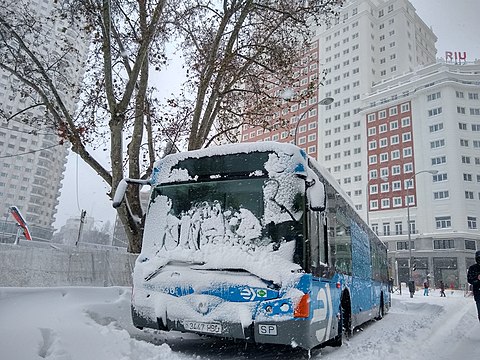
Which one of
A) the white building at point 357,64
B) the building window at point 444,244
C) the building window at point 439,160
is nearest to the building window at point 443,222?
the building window at point 444,244

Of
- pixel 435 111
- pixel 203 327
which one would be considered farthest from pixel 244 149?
pixel 435 111

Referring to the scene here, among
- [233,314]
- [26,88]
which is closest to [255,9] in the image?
[26,88]

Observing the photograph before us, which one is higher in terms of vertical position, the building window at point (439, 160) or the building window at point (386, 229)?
the building window at point (439, 160)

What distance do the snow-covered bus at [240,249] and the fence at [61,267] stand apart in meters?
4.35

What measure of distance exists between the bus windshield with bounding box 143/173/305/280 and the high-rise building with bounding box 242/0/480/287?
4354cm

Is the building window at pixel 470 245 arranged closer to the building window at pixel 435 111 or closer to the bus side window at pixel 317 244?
the building window at pixel 435 111

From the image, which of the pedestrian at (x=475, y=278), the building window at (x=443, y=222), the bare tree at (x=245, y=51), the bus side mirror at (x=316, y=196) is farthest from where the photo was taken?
the building window at (x=443, y=222)

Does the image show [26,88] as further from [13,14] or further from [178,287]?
[178,287]

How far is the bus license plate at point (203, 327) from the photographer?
5.34 m

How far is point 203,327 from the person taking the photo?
5418 mm

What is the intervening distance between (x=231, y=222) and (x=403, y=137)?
66.6 m

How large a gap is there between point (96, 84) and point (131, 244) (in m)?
6.18

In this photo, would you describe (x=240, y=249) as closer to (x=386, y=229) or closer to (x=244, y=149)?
(x=244, y=149)

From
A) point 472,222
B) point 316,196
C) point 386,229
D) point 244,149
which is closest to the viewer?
point 316,196
